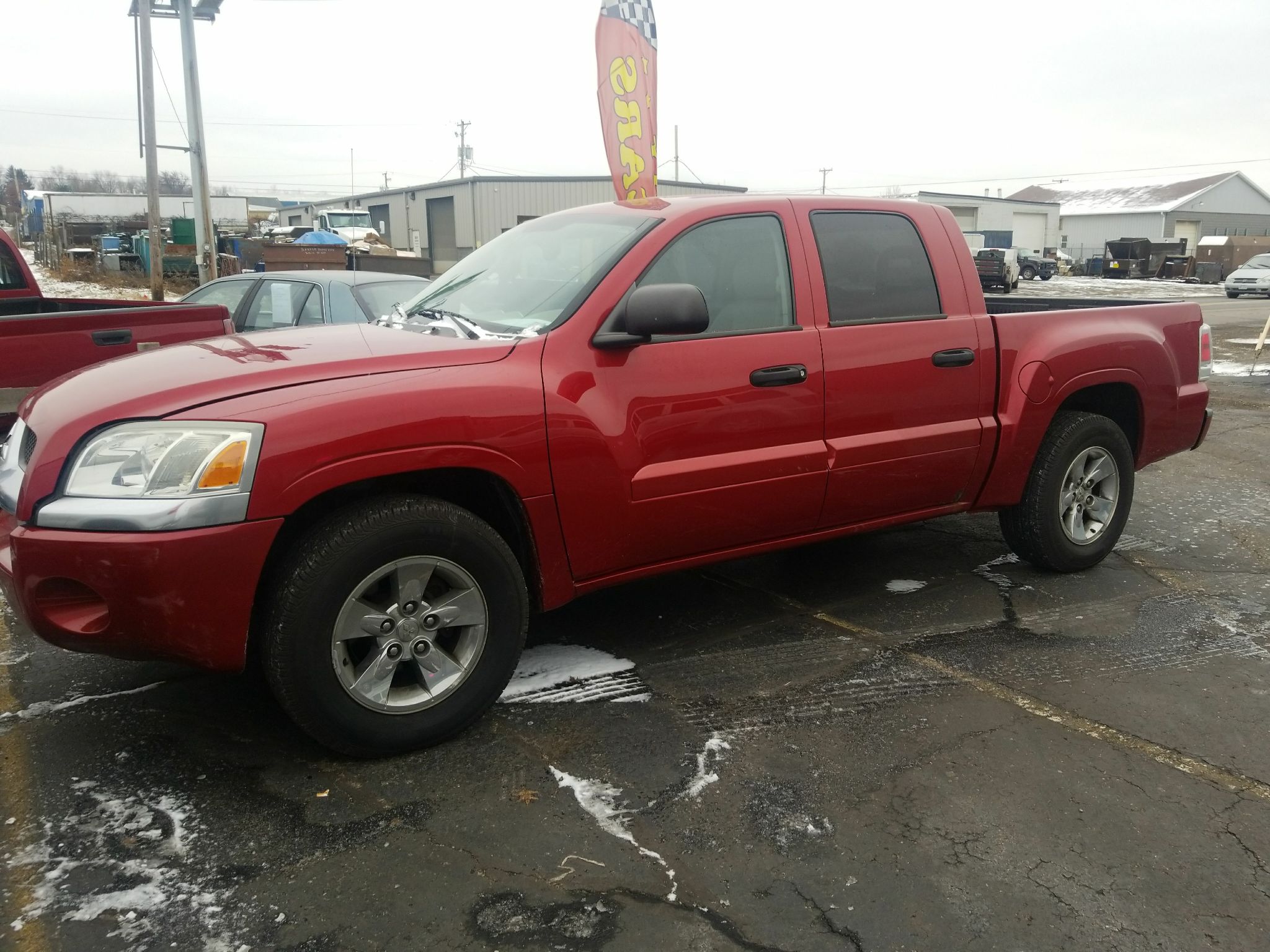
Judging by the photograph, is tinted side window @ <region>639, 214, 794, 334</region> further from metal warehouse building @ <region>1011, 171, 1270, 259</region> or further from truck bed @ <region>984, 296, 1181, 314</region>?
metal warehouse building @ <region>1011, 171, 1270, 259</region>

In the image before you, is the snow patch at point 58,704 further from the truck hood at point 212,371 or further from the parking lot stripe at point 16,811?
the truck hood at point 212,371

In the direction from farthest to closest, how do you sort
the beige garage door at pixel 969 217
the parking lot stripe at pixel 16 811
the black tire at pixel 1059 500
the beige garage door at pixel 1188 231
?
the beige garage door at pixel 1188 231
the beige garage door at pixel 969 217
the black tire at pixel 1059 500
the parking lot stripe at pixel 16 811

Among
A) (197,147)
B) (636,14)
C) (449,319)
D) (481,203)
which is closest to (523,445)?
(449,319)

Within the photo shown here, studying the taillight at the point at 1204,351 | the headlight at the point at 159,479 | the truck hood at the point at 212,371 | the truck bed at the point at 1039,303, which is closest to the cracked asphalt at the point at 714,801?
the headlight at the point at 159,479

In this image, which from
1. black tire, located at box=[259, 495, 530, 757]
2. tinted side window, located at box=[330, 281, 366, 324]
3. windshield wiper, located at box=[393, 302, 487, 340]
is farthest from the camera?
tinted side window, located at box=[330, 281, 366, 324]

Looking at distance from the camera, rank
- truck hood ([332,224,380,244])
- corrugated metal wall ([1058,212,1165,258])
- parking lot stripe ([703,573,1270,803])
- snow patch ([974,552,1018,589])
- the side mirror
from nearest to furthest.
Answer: parking lot stripe ([703,573,1270,803])
the side mirror
snow patch ([974,552,1018,589])
truck hood ([332,224,380,244])
corrugated metal wall ([1058,212,1165,258])

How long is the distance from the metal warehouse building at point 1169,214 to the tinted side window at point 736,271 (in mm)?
68684

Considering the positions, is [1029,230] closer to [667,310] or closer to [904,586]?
[904,586]

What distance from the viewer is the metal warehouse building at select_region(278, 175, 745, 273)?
42.0 m

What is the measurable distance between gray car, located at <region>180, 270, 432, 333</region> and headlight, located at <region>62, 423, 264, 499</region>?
419cm

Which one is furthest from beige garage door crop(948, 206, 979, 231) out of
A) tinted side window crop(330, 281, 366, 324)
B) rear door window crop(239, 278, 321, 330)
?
tinted side window crop(330, 281, 366, 324)

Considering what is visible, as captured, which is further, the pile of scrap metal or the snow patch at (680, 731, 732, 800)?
the pile of scrap metal

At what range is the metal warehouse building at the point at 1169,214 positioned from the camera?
216 feet

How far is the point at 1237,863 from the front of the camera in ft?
8.73
